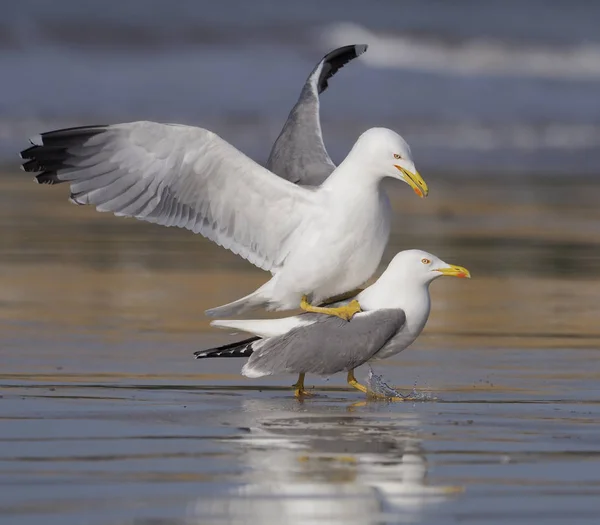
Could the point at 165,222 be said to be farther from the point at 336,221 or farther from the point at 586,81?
the point at 586,81

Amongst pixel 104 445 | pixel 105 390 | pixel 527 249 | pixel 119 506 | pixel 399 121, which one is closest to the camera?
pixel 119 506

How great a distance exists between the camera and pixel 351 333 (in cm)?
948

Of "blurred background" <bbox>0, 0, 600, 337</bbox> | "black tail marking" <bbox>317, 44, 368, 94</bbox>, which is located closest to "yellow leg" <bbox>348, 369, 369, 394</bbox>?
"blurred background" <bbox>0, 0, 600, 337</bbox>

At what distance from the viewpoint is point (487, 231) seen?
1705 cm

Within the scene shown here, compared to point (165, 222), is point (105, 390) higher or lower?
lower

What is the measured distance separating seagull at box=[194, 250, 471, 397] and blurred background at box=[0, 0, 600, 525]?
18 cm

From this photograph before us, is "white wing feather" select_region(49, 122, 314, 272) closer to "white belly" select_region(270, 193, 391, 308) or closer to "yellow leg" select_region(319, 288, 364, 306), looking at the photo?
"white belly" select_region(270, 193, 391, 308)

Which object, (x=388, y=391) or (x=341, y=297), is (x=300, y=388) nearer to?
(x=388, y=391)

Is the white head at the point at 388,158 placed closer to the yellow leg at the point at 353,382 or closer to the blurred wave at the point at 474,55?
the yellow leg at the point at 353,382

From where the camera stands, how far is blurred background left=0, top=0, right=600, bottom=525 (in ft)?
22.6

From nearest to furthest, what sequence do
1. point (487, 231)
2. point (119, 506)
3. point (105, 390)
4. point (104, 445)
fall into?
point (119, 506) < point (104, 445) < point (105, 390) < point (487, 231)

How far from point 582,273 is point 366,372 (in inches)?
177

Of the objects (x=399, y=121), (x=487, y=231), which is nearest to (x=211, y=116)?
(x=399, y=121)

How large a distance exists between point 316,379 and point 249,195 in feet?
3.65
